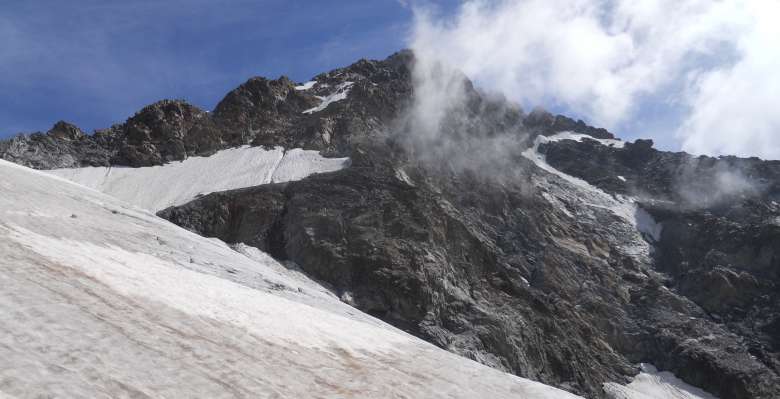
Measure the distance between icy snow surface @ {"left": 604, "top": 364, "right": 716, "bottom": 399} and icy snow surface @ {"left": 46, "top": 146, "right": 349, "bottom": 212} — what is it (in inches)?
1219

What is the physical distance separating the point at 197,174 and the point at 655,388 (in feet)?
149

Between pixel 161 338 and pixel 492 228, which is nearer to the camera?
pixel 161 338

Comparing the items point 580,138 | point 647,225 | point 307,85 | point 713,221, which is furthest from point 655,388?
point 580,138

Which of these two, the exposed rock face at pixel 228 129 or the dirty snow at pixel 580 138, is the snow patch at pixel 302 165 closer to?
the exposed rock face at pixel 228 129

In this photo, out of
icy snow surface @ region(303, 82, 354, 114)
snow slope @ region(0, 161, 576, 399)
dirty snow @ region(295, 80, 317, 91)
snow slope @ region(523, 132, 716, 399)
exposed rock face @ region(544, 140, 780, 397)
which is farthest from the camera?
dirty snow @ region(295, 80, 317, 91)

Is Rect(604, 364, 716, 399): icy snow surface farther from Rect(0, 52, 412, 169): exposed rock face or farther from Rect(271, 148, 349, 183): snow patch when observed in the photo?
Rect(0, 52, 412, 169): exposed rock face

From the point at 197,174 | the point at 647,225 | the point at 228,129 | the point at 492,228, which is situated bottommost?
the point at 197,174

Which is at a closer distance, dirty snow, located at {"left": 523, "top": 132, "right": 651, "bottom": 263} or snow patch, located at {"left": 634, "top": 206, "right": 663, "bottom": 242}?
dirty snow, located at {"left": 523, "top": 132, "right": 651, "bottom": 263}

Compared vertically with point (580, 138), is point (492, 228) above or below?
below

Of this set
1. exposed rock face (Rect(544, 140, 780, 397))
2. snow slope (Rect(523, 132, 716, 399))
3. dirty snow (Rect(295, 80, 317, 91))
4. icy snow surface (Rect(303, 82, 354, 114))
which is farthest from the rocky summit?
dirty snow (Rect(295, 80, 317, 91))

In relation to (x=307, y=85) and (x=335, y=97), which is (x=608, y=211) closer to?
(x=335, y=97)

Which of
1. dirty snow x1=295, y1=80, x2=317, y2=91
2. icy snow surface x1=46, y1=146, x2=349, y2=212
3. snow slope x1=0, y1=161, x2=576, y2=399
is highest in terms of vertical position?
dirty snow x1=295, y1=80, x2=317, y2=91

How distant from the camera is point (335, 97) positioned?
313 ft

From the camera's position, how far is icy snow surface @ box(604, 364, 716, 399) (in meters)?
52.5
